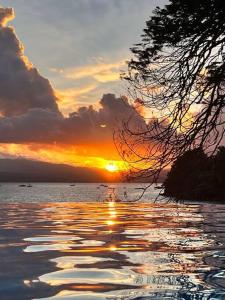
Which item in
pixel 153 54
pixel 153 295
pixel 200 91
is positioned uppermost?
pixel 153 54

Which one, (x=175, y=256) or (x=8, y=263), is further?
(x=175, y=256)

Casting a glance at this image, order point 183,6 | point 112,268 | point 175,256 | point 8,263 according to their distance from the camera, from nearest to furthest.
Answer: point 112,268, point 8,263, point 175,256, point 183,6

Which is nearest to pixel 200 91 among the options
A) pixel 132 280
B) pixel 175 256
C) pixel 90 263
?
pixel 175 256

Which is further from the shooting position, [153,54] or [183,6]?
[153,54]

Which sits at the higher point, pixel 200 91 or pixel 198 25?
pixel 198 25

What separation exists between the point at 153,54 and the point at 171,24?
38.1 inches

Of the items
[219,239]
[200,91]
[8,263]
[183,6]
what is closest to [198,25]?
[183,6]

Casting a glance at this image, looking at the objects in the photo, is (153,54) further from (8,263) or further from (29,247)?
(8,263)

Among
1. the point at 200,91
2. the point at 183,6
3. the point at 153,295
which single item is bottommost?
the point at 153,295

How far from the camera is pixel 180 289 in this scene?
647 cm

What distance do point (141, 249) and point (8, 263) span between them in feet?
10.7

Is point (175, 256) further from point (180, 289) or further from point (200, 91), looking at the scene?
point (200, 91)

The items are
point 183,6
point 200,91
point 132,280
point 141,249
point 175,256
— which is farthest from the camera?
point 200,91

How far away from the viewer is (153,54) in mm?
12602
